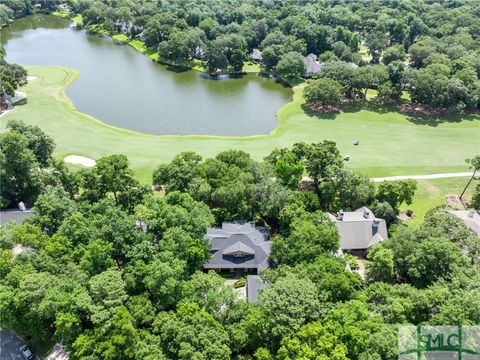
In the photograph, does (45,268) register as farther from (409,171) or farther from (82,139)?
(409,171)

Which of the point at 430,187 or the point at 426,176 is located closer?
the point at 430,187

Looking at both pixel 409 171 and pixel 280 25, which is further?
pixel 280 25

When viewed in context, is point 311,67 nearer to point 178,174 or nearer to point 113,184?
point 178,174

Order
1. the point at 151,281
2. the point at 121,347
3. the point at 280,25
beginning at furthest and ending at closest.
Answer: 1. the point at 280,25
2. the point at 151,281
3. the point at 121,347

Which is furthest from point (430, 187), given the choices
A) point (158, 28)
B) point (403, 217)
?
point (158, 28)

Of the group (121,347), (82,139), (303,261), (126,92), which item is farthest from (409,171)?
(126,92)

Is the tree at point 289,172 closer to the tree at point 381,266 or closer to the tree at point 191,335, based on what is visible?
the tree at point 381,266

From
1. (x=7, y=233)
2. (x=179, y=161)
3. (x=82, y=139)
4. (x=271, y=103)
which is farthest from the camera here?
(x=271, y=103)

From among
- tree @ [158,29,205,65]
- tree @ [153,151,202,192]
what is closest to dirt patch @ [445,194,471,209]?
tree @ [153,151,202,192]
